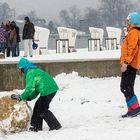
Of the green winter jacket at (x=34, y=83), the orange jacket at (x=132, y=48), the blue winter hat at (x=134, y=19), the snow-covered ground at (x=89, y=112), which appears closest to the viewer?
the snow-covered ground at (x=89, y=112)

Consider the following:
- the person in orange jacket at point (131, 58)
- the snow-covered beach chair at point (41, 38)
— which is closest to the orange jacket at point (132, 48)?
the person in orange jacket at point (131, 58)

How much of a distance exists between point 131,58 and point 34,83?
1633 millimetres

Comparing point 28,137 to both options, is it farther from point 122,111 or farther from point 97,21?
point 97,21

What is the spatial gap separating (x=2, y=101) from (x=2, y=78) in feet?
18.9

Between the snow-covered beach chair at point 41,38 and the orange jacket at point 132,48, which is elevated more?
the orange jacket at point 132,48

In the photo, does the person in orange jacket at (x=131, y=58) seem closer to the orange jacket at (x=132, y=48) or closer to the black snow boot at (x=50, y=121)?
the orange jacket at (x=132, y=48)

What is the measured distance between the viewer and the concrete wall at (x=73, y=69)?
13586 mm

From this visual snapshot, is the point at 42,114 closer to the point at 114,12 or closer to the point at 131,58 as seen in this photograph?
the point at 131,58

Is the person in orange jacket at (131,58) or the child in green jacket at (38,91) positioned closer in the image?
the child in green jacket at (38,91)

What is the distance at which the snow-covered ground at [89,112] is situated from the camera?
7113mm

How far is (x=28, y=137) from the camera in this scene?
7.29 m

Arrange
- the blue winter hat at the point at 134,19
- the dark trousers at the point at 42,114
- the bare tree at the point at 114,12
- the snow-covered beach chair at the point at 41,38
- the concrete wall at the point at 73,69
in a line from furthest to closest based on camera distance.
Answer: the bare tree at the point at 114,12, the snow-covered beach chair at the point at 41,38, the concrete wall at the point at 73,69, the blue winter hat at the point at 134,19, the dark trousers at the point at 42,114

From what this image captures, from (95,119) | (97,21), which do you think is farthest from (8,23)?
(97,21)

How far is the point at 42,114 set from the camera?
7.80 meters
